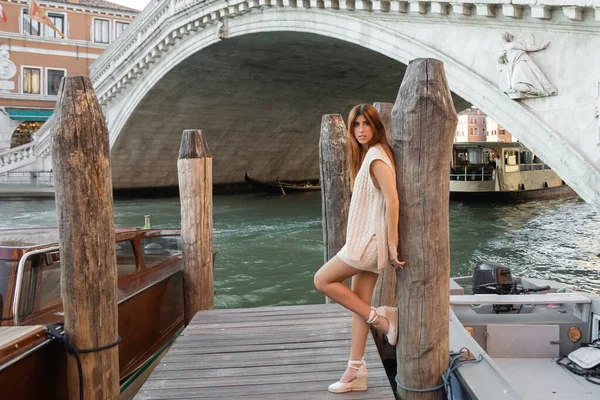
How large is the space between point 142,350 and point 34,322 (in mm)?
806

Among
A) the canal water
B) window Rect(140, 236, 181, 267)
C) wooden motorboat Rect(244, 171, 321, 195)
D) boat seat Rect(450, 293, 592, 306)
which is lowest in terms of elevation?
the canal water

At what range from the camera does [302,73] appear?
11531mm

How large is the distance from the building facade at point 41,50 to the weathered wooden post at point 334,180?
15.9 metres

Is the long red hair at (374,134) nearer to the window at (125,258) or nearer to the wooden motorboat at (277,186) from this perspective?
the window at (125,258)

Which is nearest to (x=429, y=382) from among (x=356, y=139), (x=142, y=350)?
(x=356, y=139)

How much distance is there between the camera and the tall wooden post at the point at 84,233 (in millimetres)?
2258

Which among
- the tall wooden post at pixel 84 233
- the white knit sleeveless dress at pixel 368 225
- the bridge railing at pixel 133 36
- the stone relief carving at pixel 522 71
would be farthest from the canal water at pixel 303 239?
the white knit sleeveless dress at pixel 368 225

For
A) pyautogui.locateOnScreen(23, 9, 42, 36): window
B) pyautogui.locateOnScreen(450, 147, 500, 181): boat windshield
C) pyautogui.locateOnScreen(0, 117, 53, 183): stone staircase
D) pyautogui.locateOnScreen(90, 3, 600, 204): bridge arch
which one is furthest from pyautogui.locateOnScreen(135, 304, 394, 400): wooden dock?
pyautogui.locateOnScreen(23, 9, 42, 36): window

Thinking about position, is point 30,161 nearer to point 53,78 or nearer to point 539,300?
point 53,78

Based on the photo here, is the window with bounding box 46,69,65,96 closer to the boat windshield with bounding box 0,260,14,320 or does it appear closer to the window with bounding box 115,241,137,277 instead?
the window with bounding box 115,241,137,277

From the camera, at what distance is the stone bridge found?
4672mm

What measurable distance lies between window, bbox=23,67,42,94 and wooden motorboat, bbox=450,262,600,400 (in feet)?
56.4

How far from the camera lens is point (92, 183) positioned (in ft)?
7.52

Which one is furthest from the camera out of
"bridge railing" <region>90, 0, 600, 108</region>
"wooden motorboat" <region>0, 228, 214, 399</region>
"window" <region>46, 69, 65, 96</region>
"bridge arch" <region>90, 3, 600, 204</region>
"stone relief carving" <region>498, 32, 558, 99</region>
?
"window" <region>46, 69, 65, 96</region>
